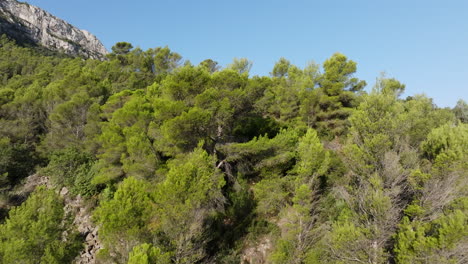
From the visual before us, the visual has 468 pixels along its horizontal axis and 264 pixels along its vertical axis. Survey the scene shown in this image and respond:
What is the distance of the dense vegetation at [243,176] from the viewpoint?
7949 mm

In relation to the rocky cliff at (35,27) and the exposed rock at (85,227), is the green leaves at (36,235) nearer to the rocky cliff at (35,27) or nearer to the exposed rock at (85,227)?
the exposed rock at (85,227)

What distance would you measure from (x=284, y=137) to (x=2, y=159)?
69.5 feet

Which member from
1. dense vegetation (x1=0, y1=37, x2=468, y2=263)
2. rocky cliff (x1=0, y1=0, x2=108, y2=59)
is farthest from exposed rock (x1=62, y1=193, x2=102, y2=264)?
rocky cliff (x1=0, y1=0, x2=108, y2=59)

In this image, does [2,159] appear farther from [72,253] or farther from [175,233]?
[175,233]

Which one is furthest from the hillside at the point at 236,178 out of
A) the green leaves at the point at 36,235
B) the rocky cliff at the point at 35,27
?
the rocky cliff at the point at 35,27

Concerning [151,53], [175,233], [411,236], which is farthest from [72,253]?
[151,53]

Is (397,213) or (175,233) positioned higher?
(397,213)

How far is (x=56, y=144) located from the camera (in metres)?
20.4

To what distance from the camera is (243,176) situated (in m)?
14.0

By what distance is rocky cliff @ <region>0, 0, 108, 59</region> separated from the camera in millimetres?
60344

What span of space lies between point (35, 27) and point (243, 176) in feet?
301

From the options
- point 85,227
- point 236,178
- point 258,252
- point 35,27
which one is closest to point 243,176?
point 236,178

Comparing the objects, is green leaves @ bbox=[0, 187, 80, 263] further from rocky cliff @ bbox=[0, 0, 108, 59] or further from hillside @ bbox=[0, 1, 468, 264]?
rocky cliff @ bbox=[0, 0, 108, 59]

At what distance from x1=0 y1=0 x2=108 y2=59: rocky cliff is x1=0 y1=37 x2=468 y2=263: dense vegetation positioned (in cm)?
5745
